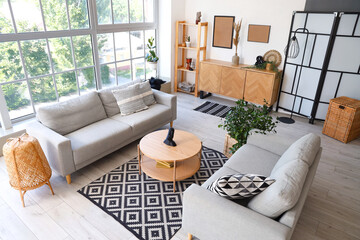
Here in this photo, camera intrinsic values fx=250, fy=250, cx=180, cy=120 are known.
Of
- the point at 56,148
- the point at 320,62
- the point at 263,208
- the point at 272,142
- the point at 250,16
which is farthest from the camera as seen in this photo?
the point at 250,16

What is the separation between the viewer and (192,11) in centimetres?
550

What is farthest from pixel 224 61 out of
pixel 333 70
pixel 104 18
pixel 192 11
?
pixel 104 18

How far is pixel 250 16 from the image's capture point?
4832 millimetres

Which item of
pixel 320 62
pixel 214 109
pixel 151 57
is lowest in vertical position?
pixel 214 109

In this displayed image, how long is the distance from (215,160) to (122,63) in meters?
2.82

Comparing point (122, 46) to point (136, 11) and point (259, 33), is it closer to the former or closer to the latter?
point (136, 11)

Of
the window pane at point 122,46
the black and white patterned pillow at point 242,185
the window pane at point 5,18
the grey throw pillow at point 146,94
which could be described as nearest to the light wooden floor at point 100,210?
the black and white patterned pillow at point 242,185

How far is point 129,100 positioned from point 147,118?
41cm

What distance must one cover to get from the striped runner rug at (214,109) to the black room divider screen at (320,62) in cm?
121

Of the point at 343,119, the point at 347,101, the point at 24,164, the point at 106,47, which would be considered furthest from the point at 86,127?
the point at 347,101

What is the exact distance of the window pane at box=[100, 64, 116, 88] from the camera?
4633 mm

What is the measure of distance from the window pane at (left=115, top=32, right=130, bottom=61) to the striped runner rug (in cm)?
178

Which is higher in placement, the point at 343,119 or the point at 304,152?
the point at 304,152

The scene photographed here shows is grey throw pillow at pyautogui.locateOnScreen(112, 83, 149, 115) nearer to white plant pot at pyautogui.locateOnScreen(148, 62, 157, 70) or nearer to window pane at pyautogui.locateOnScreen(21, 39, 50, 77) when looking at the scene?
window pane at pyautogui.locateOnScreen(21, 39, 50, 77)
